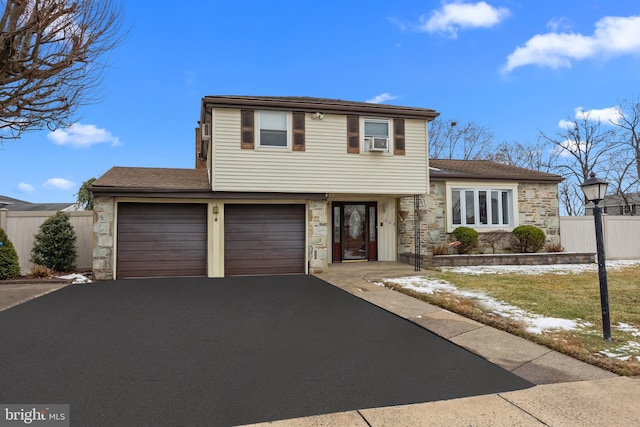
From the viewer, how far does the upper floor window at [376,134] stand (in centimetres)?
1164

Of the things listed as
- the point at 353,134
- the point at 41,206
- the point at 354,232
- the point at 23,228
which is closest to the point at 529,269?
the point at 354,232

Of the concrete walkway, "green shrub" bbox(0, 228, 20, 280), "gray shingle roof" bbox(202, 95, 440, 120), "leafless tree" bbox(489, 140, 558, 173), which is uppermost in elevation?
"leafless tree" bbox(489, 140, 558, 173)

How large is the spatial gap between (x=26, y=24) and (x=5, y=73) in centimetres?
113

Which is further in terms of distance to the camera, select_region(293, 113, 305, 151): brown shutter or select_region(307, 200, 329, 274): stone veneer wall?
select_region(307, 200, 329, 274): stone veneer wall

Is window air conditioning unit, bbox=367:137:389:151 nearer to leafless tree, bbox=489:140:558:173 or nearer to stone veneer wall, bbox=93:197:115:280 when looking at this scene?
stone veneer wall, bbox=93:197:115:280

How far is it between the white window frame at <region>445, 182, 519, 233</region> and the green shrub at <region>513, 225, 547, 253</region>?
1.70ft

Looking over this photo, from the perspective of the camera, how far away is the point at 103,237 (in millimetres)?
10031

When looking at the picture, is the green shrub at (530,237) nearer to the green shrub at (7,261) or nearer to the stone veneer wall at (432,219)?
the stone veneer wall at (432,219)

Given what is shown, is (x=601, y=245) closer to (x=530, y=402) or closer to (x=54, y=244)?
(x=530, y=402)

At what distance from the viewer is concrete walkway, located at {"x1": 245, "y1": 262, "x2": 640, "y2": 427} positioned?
2.80 m

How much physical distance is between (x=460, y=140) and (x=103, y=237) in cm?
2482

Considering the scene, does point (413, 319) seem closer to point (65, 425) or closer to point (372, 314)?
point (372, 314)

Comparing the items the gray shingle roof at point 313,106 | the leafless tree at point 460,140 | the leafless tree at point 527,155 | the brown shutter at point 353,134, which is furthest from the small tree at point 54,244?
the leafless tree at point 527,155

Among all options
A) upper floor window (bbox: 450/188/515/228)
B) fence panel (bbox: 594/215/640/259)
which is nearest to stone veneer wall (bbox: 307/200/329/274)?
upper floor window (bbox: 450/188/515/228)
